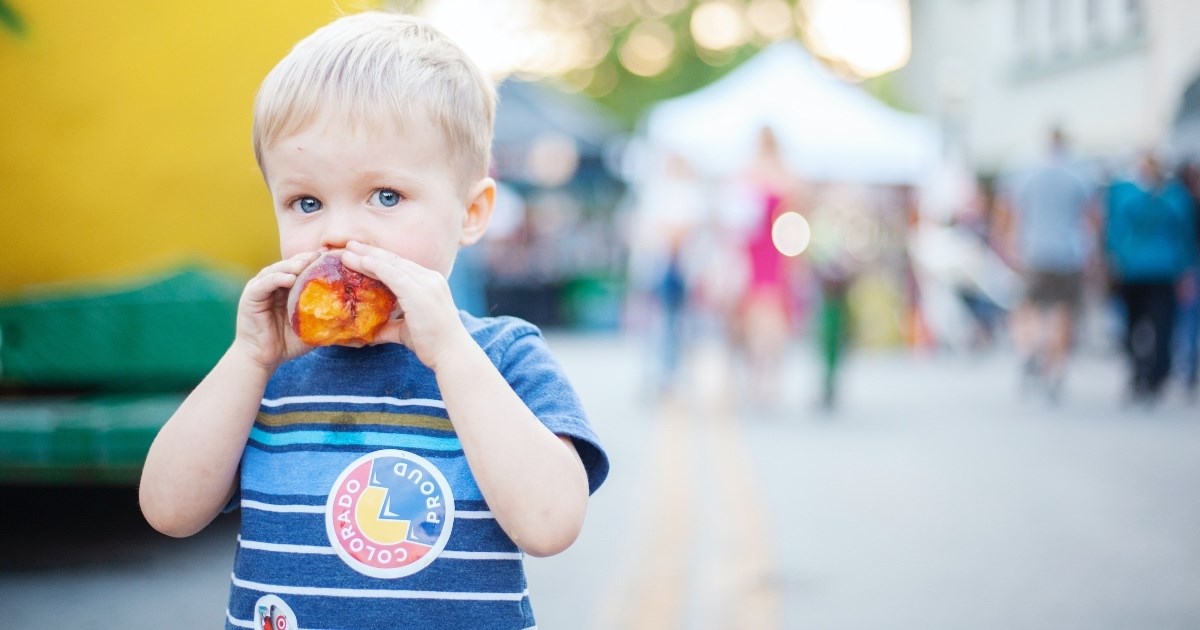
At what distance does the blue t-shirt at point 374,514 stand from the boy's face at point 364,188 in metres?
0.19

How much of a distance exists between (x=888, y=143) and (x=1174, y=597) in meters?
11.2

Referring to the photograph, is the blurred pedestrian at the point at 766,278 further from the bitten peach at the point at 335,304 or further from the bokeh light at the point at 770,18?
the bokeh light at the point at 770,18

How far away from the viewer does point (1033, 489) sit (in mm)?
6145

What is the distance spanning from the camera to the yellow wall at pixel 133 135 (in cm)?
471

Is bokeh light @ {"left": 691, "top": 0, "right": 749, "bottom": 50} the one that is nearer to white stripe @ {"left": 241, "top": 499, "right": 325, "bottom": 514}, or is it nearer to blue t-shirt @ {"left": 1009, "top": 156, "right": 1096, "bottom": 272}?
blue t-shirt @ {"left": 1009, "top": 156, "right": 1096, "bottom": 272}

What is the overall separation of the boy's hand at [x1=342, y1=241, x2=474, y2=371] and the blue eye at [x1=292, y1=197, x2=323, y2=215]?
0.12 meters

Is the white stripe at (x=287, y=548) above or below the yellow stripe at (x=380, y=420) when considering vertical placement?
below

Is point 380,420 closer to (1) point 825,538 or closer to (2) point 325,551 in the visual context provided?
(2) point 325,551

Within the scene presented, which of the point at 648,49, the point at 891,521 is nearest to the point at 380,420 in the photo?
the point at 891,521

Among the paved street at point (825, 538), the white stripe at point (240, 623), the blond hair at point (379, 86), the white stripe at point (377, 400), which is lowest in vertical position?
the paved street at point (825, 538)

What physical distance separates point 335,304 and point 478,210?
1.25 ft

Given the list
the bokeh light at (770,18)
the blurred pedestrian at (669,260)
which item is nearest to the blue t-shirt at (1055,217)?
the blurred pedestrian at (669,260)

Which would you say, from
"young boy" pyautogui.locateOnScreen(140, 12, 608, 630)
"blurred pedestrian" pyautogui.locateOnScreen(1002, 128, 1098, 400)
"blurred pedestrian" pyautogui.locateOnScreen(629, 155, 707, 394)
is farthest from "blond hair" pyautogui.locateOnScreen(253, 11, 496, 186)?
"blurred pedestrian" pyautogui.locateOnScreen(1002, 128, 1098, 400)

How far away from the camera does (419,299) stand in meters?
1.57
